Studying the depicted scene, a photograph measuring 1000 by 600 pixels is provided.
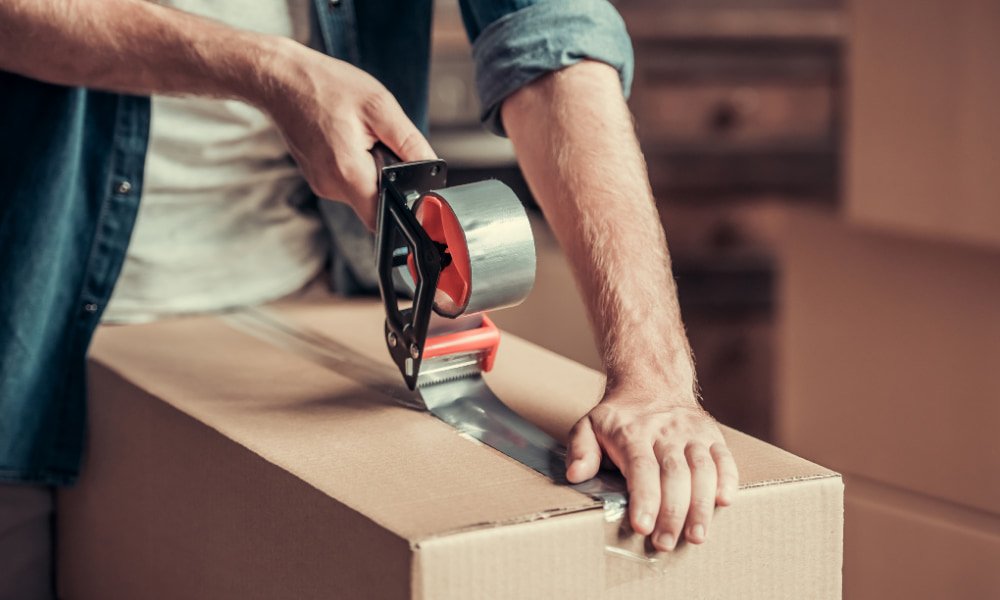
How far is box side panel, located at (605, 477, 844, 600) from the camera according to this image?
0.62 meters

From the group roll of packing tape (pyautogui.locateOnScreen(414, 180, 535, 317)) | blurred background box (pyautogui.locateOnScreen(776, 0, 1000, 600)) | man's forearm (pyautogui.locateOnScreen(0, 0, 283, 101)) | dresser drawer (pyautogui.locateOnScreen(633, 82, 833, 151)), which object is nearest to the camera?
roll of packing tape (pyautogui.locateOnScreen(414, 180, 535, 317))

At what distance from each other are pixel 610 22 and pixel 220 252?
0.37 m

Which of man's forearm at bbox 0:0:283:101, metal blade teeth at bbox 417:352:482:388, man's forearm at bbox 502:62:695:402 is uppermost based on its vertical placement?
man's forearm at bbox 0:0:283:101

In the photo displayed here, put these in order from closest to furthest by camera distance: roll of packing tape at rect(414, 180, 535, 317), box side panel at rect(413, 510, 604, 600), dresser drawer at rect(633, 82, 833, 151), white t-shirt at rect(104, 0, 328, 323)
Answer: box side panel at rect(413, 510, 604, 600) < roll of packing tape at rect(414, 180, 535, 317) < white t-shirt at rect(104, 0, 328, 323) < dresser drawer at rect(633, 82, 833, 151)

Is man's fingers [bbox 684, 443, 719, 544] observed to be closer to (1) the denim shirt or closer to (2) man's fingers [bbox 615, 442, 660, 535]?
(2) man's fingers [bbox 615, 442, 660, 535]

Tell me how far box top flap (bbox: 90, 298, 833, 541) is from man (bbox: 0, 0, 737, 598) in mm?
36

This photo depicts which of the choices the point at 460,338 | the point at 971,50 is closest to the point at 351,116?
the point at 460,338

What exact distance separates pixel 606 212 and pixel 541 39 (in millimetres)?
142

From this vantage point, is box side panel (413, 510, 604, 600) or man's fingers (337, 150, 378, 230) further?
man's fingers (337, 150, 378, 230)

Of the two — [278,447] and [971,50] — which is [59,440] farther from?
[971,50]

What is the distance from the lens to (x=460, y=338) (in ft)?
2.45

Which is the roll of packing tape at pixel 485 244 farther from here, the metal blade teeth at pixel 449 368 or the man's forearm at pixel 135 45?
the man's forearm at pixel 135 45

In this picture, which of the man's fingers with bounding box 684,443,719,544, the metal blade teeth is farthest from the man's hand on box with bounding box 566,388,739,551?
the metal blade teeth

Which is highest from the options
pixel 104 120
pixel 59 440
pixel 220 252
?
pixel 104 120
